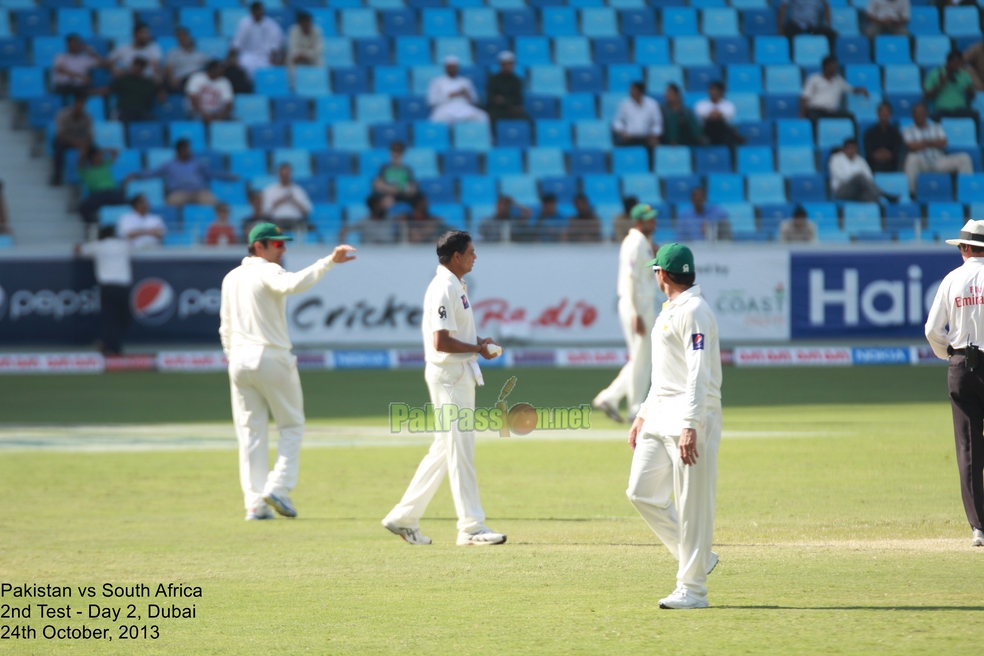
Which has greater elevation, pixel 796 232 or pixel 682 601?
pixel 796 232

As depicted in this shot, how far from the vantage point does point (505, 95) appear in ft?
82.3

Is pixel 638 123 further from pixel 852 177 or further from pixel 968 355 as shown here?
pixel 968 355

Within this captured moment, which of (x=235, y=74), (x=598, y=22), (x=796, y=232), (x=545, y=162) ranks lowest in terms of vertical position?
(x=796, y=232)

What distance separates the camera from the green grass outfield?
586 cm

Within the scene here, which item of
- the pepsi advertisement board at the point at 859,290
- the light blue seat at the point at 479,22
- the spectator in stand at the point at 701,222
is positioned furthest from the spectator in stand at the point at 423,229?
the light blue seat at the point at 479,22

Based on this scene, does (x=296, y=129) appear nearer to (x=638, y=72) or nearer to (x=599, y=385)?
(x=638, y=72)

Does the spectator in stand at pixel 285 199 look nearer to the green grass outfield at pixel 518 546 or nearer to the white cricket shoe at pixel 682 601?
the green grass outfield at pixel 518 546

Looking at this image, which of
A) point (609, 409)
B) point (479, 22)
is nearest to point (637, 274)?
point (609, 409)

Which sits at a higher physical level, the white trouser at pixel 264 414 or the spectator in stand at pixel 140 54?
the spectator in stand at pixel 140 54

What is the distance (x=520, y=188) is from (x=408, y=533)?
52.9ft

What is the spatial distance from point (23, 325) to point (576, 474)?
41.7 feet

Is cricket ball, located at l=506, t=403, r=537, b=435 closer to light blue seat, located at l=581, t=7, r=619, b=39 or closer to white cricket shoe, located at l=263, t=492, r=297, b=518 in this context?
white cricket shoe, located at l=263, t=492, r=297, b=518

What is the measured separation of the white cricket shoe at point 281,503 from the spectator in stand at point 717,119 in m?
17.5

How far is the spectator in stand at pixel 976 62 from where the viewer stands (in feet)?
87.4
